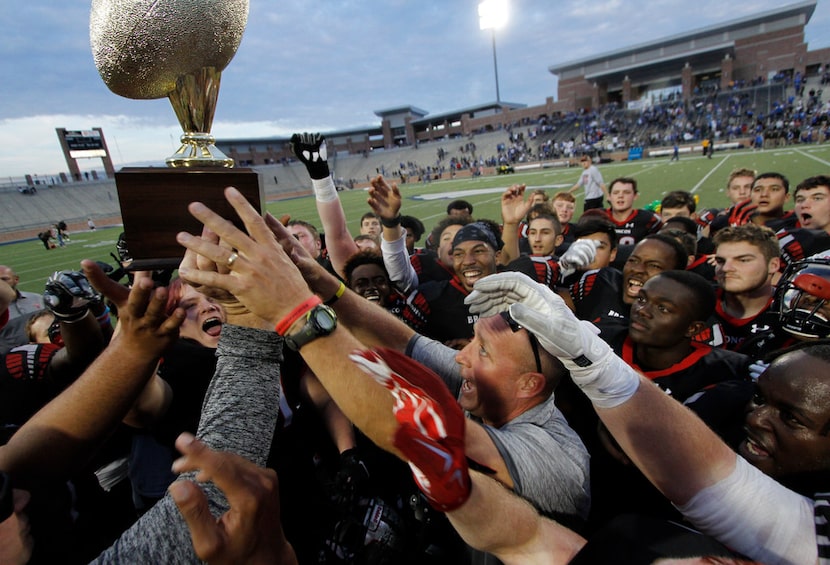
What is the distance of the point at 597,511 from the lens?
5.99 feet

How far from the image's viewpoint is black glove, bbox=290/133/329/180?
2.19 meters

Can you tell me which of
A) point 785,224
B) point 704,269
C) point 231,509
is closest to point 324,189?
point 231,509

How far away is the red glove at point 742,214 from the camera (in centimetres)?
568

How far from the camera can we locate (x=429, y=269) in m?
4.16

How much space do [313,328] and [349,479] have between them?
148cm

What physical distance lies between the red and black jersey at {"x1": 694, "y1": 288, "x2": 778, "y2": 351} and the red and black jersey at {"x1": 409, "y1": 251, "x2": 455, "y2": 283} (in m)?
2.07

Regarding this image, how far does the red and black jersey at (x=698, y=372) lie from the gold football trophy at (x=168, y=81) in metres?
2.14

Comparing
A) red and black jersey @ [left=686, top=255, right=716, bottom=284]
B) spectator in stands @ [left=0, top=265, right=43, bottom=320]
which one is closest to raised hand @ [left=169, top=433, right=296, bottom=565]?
red and black jersey @ [left=686, top=255, right=716, bottom=284]

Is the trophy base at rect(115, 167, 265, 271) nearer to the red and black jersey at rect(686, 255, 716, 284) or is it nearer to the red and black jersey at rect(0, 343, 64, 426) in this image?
the red and black jersey at rect(0, 343, 64, 426)

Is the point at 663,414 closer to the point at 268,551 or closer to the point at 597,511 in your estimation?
the point at 597,511

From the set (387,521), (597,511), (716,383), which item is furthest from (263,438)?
(716,383)

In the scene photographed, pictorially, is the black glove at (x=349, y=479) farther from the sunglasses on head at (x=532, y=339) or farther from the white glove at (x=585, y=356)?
the white glove at (x=585, y=356)

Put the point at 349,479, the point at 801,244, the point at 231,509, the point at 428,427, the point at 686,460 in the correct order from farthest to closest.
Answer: the point at 801,244 → the point at 349,479 → the point at 686,460 → the point at 231,509 → the point at 428,427

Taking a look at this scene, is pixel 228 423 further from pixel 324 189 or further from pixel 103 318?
pixel 103 318
